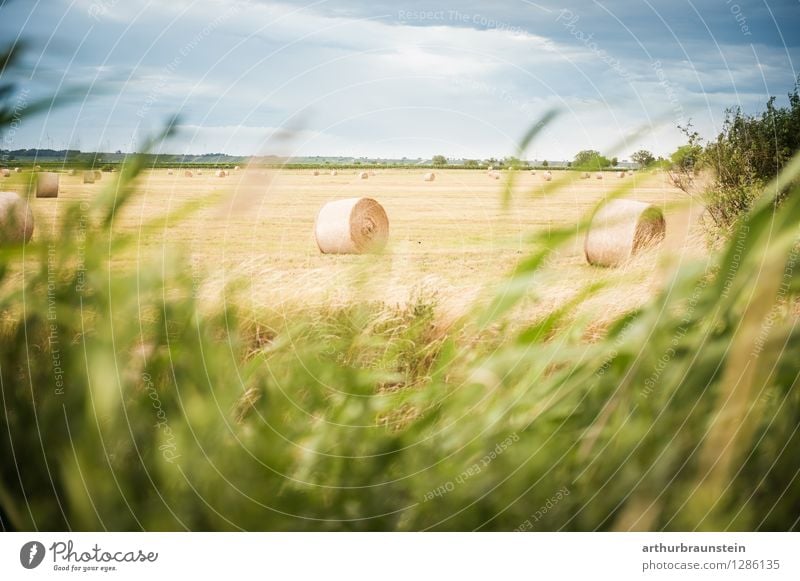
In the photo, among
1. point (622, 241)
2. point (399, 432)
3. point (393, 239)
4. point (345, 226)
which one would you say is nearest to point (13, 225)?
point (399, 432)

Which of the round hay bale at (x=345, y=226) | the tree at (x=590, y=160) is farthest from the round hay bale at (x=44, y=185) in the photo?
the round hay bale at (x=345, y=226)

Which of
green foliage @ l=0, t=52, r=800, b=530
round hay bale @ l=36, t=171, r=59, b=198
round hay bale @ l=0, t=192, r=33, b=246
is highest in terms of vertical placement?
round hay bale @ l=36, t=171, r=59, b=198

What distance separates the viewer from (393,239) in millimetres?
6324

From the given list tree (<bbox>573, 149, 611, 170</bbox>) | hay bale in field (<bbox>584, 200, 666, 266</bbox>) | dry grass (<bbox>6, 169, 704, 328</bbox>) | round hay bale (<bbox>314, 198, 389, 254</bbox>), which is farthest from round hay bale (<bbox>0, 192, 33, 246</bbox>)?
round hay bale (<bbox>314, 198, 389, 254</bbox>)

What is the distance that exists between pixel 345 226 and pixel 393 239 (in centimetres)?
86

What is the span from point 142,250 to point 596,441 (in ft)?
1.30

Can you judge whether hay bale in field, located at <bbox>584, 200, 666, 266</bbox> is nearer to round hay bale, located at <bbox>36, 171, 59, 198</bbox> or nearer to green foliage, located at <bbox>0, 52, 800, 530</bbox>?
round hay bale, located at <bbox>36, 171, 59, 198</bbox>

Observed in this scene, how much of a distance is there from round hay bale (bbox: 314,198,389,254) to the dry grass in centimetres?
18

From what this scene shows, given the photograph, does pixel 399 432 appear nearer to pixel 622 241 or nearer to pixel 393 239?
pixel 622 241

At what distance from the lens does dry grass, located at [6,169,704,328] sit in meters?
0.51

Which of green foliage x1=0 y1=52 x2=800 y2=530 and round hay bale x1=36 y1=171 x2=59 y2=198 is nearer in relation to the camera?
green foliage x1=0 y1=52 x2=800 y2=530

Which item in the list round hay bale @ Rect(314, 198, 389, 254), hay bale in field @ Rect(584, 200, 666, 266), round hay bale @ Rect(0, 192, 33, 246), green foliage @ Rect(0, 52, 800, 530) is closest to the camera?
green foliage @ Rect(0, 52, 800, 530)

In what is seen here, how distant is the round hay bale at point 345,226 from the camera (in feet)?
18.3

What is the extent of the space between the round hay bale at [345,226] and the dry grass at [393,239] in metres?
0.18
